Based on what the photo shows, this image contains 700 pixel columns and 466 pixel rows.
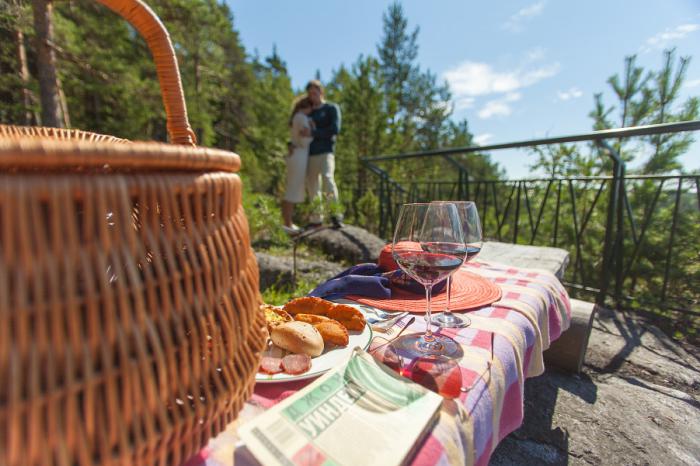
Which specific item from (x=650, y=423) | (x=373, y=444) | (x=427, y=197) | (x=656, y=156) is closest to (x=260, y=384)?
(x=373, y=444)

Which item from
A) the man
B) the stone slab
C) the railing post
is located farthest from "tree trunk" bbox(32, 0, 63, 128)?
the railing post

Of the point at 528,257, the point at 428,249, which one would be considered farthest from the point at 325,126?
the point at 428,249

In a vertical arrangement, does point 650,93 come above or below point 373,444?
above

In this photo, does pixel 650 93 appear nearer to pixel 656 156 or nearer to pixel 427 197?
pixel 656 156

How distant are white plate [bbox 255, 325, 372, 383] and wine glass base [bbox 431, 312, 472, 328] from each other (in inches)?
7.1

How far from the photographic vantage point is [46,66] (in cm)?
410

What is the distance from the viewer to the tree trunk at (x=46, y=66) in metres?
3.73

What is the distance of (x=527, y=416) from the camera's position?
134cm

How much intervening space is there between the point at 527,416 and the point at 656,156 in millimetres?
6087

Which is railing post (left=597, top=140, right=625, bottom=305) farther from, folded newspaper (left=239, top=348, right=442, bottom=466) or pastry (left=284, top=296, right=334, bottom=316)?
folded newspaper (left=239, top=348, right=442, bottom=466)

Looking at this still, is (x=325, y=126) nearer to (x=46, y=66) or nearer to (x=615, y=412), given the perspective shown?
(x=615, y=412)

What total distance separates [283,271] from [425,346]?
1.97 m

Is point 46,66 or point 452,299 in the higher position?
point 46,66

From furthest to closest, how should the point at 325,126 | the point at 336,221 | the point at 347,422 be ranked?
the point at 325,126 < the point at 336,221 < the point at 347,422
